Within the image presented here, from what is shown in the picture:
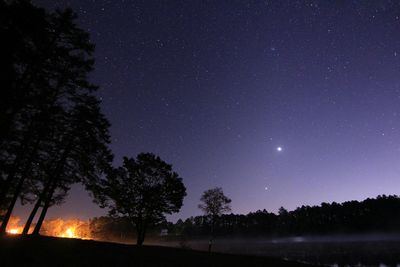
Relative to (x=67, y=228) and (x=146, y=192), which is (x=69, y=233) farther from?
(x=146, y=192)

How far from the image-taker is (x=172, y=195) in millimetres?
36938

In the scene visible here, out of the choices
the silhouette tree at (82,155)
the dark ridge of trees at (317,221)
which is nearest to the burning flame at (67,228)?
the dark ridge of trees at (317,221)

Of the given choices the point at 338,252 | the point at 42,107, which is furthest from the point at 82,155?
the point at 338,252

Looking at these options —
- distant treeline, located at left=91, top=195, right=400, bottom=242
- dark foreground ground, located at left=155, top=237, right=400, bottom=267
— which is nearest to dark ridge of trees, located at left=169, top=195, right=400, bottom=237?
distant treeline, located at left=91, top=195, right=400, bottom=242

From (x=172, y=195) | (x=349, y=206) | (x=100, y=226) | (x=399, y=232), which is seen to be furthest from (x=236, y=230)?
(x=172, y=195)

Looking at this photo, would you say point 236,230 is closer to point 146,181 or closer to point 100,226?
point 100,226

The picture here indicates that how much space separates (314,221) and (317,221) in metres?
1.68

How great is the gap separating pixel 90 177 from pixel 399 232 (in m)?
139

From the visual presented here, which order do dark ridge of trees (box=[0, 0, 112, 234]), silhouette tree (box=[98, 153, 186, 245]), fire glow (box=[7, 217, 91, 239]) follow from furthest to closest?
fire glow (box=[7, 217, 91, 239]), silhouette tree (box=[98, 153, 186, 245]), dark ridge of trees (box=[0, 0, 112, 234])

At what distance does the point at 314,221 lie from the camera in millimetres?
159875

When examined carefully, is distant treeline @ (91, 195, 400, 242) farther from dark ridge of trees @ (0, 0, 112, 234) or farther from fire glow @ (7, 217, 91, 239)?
dark ridge of trees @ (0, 0, 112, 234)

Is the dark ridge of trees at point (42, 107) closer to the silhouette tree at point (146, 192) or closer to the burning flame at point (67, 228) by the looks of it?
the silhouette tree at point (146, 192)

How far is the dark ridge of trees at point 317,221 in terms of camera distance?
13250 centimetres

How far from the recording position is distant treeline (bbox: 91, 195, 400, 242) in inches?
5187
